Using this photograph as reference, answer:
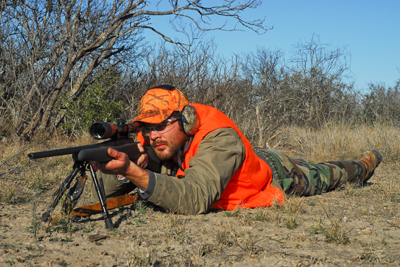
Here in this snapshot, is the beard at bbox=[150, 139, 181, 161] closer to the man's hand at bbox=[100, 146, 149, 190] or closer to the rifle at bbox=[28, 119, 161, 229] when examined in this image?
the rifle at bbox=[28, 119, 161, 229]

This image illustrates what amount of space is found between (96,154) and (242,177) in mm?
1407

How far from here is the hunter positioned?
109 inches

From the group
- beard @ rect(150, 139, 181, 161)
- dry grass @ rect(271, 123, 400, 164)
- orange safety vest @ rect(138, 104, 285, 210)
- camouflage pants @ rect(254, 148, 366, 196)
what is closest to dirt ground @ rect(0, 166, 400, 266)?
orange safety vest @ rect(138, 104, 285, 210)

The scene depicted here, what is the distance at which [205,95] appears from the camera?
9.69 m

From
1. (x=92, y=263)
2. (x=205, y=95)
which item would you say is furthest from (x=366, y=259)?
(x=205, y=95)

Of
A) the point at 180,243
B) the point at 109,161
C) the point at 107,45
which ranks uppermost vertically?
the point at 107,45

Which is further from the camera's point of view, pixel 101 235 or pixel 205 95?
pixel 205 95

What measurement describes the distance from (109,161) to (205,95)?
288 inches

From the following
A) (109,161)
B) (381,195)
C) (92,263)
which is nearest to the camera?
(92,263)

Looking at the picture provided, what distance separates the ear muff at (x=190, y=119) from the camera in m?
3.07

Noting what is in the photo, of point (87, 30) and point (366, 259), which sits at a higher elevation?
point (87, 30)

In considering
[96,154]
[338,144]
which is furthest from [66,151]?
[338,144]

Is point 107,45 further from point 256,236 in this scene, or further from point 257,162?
point 256,236

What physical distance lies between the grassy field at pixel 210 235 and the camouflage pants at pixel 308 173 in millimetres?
170
